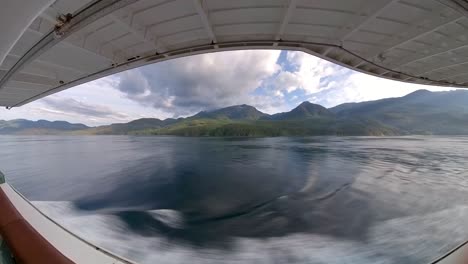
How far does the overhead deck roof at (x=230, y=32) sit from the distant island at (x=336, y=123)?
53.7 m

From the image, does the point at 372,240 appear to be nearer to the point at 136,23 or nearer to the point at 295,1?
the point at 295,1

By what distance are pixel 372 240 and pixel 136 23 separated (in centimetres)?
629

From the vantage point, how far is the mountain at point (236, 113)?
519ft

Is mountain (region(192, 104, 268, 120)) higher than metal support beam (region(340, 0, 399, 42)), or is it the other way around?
mountain (region(192, 104, 268, 120))

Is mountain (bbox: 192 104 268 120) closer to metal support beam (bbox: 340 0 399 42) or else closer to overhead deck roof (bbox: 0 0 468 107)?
overhead deck roof (bbox: 0 0 468 107)

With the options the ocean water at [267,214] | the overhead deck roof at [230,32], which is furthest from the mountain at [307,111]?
the overhead deck roof at [230,32]

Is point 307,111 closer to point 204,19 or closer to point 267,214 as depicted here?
point 267,214

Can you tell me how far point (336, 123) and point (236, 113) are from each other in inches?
3842

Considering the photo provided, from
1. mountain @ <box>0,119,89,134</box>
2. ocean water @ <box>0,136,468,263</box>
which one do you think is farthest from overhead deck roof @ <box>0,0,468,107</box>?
mountain @ <box>0,119,89,134</box>

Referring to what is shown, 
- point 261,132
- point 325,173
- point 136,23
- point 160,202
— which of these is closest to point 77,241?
point 136,23

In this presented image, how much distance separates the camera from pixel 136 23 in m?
2.39

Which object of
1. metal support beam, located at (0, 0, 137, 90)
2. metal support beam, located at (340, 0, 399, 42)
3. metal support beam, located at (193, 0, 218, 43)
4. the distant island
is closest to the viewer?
metal support beam, located at (0, 0, 137, 90)

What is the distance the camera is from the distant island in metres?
61.4

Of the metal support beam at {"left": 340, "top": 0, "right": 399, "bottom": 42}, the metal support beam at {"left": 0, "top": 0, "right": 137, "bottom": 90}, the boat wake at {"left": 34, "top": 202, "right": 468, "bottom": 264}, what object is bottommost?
the boat wake at {"left": 34, "top": 202, "right": 468, "bottom": 264}
